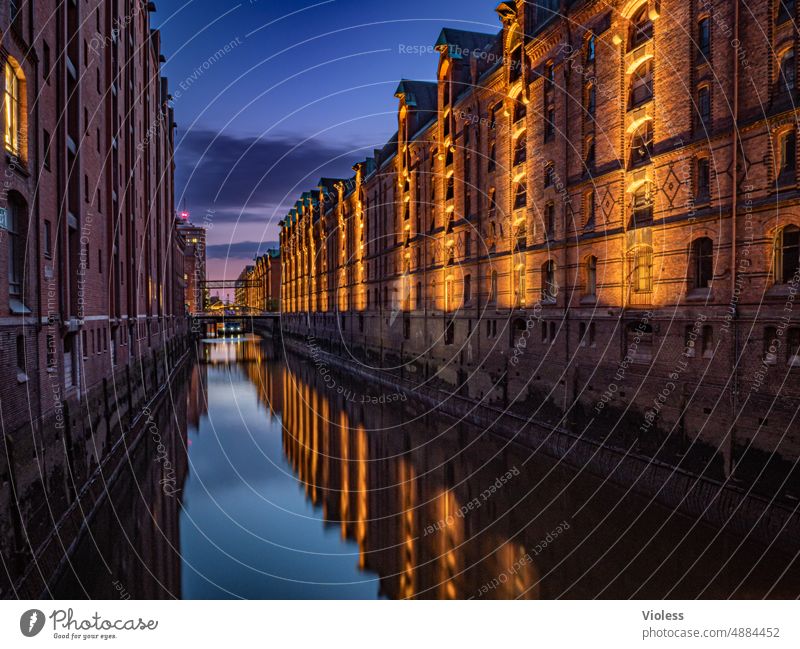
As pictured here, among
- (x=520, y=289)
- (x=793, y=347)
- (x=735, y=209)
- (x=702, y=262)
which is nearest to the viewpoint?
(x=793, y=347)

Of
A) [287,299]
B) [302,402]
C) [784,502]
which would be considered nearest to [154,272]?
[302,402]

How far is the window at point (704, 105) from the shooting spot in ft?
41.7

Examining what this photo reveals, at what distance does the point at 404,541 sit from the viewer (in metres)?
12.3

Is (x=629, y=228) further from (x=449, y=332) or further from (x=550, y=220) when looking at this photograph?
(x=449, y=332)

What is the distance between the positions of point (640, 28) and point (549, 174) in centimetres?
516

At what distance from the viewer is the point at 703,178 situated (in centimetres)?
1288

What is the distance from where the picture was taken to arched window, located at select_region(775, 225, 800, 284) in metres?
10.7

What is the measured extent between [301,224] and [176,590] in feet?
210

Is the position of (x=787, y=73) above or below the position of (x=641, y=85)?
below

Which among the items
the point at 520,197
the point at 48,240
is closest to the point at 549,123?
the point at 520,197

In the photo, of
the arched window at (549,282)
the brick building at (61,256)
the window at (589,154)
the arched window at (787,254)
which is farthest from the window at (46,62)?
the arched window at (787,254)

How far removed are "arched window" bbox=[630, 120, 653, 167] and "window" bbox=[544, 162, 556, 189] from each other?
3.76 meters

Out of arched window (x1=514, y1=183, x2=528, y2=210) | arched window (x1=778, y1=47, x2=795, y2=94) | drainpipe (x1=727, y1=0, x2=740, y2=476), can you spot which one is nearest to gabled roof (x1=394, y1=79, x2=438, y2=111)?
arched window (x1=514, y1=183, x2=528, y2=210)

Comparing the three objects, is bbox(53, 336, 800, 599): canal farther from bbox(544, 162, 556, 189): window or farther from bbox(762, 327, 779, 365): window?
bbox(544, 162, 556, 189): window
